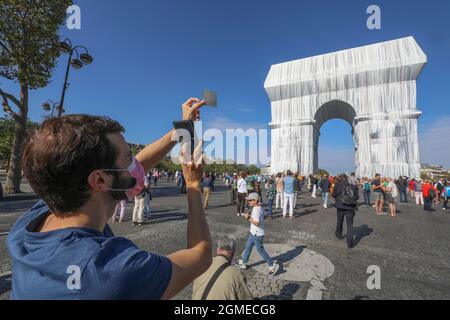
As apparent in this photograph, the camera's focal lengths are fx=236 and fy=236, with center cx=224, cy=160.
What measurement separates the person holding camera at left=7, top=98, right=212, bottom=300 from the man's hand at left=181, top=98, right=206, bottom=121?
34 cm

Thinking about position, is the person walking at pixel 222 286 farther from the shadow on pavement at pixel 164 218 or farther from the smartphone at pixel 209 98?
the shadow on pavement at pixel 164 218

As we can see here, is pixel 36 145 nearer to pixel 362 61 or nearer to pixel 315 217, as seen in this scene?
pixel 315 217

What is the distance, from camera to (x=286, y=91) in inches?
1190

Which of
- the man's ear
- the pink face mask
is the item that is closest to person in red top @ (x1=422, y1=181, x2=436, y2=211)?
the pink face mask

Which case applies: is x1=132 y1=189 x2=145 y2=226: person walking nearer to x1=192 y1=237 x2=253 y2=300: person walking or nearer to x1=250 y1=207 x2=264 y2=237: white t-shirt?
x1=250 y1=207 x2=264 y2=237: white t-shirt

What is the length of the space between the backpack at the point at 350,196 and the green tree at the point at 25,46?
14.8m

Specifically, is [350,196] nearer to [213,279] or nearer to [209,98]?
[213,279]

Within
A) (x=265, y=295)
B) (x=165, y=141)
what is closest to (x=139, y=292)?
(x=165, y=141)

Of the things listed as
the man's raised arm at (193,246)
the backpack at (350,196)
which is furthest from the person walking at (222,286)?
the backpack at (350,196)

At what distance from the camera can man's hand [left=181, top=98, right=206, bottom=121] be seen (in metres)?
1.33
